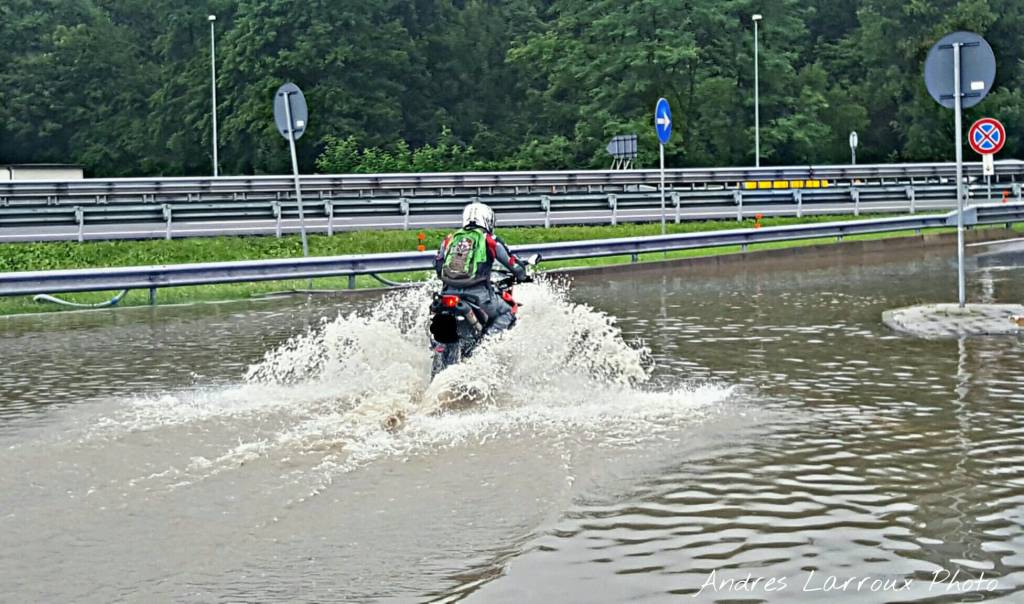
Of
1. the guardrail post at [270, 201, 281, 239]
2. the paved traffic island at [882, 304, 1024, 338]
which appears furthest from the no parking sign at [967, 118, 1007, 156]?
the guardrail post at [270, 201, 281, 239]

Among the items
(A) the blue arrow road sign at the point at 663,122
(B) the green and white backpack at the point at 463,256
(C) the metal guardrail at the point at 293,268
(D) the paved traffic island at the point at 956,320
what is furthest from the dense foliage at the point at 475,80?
(B) the green and white backpack at the point at 463,256

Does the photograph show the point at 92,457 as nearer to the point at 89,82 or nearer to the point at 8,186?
the point at 8,186

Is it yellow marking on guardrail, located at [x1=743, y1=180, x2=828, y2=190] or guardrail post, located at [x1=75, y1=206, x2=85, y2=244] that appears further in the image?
yellow marking on guardrail, located at [x1=743, y1=180, x2=828, y2=190]

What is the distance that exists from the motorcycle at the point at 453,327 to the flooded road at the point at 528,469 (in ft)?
0.62

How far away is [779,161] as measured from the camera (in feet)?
242

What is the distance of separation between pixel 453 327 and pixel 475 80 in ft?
235

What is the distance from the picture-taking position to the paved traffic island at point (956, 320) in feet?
50.1

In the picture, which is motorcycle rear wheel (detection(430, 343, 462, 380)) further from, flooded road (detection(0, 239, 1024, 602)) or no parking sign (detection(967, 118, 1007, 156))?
no parking sign (detection(967, 118, 1007, 156))

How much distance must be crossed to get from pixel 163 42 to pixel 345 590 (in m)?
80.6

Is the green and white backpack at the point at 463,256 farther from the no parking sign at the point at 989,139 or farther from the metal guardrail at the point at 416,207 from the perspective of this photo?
the metal guardrail at the point at 416,207

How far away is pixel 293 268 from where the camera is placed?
22781mm

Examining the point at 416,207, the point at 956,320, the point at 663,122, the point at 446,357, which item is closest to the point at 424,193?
the point at 416,207

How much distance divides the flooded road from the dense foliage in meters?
50.4

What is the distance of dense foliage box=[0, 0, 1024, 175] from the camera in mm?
70312
